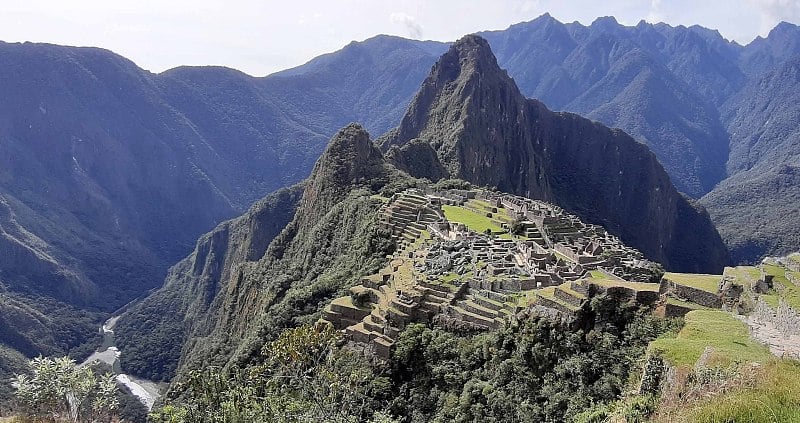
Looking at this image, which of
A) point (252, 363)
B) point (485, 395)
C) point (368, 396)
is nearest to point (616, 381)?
point (485, 395)

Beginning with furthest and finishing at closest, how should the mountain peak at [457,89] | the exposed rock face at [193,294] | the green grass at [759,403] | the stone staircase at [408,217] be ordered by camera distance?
the mountain peak at [457,89], the exposed rock face at [193,294], the stone staircase at [408,217], the green grass at [759,403]

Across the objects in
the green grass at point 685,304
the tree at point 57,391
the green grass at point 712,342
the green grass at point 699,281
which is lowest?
the tree at point 57,391

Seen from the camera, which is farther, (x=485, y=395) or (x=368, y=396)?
(x=368, y=396)

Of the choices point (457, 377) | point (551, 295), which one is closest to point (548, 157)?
point (551, 295)

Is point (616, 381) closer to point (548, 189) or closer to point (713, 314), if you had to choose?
point (713, 314)

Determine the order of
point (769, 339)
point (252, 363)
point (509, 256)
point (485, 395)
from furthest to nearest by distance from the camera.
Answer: point (252, 363), point (509, 256), point (485, 395), point (769, 339)

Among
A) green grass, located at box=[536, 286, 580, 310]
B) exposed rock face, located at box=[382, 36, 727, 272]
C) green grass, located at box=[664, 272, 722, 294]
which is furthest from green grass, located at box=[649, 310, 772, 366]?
exposed rock face, located at box=[382, 36, 727, 272]

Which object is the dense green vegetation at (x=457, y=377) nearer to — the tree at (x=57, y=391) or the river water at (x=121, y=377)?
the tree at (x=57, y=391)

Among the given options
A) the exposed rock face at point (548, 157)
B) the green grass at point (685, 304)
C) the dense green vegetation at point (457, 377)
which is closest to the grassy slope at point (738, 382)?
the green grass at point (685, 304)
